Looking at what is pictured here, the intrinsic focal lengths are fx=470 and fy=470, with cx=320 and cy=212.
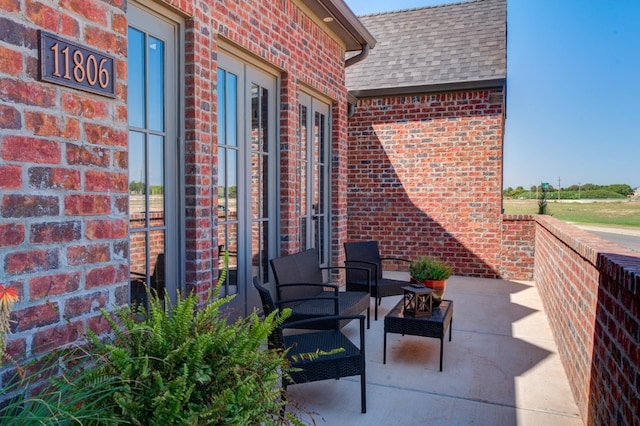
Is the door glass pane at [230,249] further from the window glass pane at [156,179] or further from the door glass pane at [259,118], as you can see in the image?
the door glass pane at [259,118]

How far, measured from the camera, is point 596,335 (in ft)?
9.18

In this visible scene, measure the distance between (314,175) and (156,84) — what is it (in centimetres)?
313

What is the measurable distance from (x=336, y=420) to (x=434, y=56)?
7782mm

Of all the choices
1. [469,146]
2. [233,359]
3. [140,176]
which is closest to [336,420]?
[233,359]

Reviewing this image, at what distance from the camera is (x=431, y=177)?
8.75 m

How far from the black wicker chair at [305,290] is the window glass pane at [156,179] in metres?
1.19

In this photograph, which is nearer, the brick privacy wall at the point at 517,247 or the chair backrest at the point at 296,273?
the chair backrest at the point at 296,273

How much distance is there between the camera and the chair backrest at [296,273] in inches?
171

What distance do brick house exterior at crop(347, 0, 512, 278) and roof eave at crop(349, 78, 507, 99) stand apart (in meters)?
0.02

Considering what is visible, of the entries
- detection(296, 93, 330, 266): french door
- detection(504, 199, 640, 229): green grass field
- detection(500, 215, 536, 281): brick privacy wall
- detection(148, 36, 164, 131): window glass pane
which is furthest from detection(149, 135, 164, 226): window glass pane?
detection(504, 199, 640, 229): green grass field

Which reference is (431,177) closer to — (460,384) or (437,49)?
(437,49)

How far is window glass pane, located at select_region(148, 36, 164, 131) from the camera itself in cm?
346

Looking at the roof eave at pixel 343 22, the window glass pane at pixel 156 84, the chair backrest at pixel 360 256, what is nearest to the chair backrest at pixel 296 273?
the chair backrest at pixel 360 256

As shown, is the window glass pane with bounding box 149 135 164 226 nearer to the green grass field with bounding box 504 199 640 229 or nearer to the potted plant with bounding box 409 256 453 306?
the potted plant with bounding box 409 256 453 306
